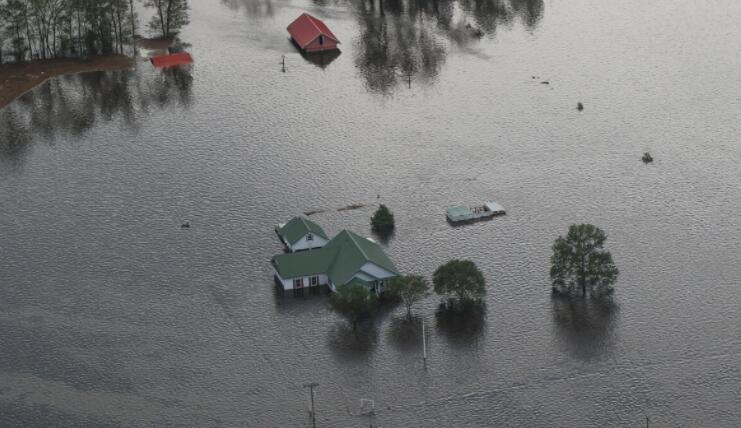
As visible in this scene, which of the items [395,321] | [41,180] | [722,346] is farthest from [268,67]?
[722,346]

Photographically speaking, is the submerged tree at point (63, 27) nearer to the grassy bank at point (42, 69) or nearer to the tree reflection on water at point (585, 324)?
the grassy bank at point (42, 69)

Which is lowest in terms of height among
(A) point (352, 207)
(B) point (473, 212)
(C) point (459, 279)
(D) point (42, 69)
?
(D) point (42, 69)

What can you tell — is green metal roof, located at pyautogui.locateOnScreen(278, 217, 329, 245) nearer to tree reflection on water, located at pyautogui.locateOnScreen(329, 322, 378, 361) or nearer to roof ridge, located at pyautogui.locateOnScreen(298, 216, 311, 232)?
roof ridge, located at pyautogui.locateOnScreen(298, 216, 311, 232)

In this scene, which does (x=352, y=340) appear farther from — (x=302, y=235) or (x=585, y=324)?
(x=585, y=324)

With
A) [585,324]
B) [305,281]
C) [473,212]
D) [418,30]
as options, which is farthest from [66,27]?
[585,324]

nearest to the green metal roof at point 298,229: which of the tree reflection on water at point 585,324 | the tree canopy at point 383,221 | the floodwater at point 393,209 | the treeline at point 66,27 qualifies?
the floodwater at point 393,209

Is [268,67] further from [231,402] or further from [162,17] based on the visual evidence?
[231,402]
